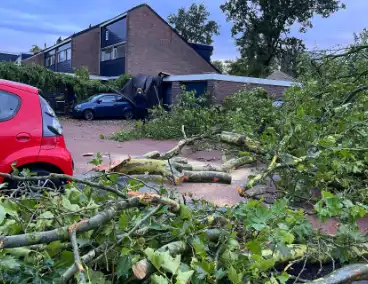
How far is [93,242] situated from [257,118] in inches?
277

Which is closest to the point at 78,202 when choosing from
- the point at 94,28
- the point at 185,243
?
the point at 185,243

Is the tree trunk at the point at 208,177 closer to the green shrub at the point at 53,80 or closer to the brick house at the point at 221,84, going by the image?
the brick house at the point at 221,84

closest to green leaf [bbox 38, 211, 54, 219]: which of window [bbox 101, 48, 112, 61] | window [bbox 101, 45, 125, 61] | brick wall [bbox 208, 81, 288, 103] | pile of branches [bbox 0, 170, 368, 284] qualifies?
pile of branches [bbox 0, 170, 368, 284]

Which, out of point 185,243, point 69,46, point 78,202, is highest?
point 69,46

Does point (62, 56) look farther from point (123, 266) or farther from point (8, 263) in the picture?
point (8, 263)

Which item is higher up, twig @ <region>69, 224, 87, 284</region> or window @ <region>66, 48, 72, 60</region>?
window @ <region>66, 48, 72, 60</region>

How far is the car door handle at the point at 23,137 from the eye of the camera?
4555 millimetres

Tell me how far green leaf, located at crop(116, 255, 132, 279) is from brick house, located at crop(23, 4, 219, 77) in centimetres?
2729

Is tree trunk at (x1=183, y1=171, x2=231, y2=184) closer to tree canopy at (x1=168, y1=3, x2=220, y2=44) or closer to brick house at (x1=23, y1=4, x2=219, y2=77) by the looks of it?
brick house at (x1=23, y1=4, x2=219, y2=77)

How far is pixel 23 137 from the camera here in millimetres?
4578

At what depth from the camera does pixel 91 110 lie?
72.5ft

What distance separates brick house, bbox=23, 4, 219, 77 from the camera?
95.6 feet

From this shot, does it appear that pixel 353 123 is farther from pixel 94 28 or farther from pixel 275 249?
pixel 94 28

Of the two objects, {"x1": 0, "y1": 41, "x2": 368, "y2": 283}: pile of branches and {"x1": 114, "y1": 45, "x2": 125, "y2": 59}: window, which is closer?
{"x1": 0, "y1": 41, "x2": 368, "y2": 283}: pile of branches
